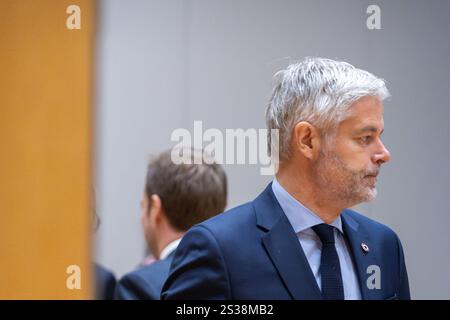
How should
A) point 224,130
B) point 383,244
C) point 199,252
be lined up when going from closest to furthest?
1. point 199,252
2. point 383,244
3. point 224,130

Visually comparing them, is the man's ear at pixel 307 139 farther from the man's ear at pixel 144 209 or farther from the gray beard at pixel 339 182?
the man's ear at pixel 144 209

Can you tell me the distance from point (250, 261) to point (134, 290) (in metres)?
0.53

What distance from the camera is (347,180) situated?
1.83 m

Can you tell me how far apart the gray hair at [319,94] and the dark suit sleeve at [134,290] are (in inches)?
23.2

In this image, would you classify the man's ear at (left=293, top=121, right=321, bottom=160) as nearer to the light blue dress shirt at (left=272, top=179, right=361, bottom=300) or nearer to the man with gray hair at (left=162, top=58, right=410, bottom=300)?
the man with gray hair at (left=162, top=58, right=410, bottom=300)

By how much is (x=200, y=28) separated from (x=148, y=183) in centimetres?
53

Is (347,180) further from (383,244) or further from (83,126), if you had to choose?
(83,126)

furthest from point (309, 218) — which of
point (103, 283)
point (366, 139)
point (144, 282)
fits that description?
point (103, 283)

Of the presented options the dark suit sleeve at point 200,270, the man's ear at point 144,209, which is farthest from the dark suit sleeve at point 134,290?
the dark suit sleeve at point 200,270

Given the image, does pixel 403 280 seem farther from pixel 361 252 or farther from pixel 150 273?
pixel 150 273

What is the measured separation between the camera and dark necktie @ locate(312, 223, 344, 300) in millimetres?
1801

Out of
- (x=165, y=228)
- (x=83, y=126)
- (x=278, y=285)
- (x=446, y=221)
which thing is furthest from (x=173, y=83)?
(x=446, y=221)

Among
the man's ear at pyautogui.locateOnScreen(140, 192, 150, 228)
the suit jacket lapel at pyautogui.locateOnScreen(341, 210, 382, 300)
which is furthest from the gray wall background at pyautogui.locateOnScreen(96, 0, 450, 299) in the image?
the suit jacket lapel at pyautogui.locateOnScreen(341, 210, 382, 300)

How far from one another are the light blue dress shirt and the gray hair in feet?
0.44
